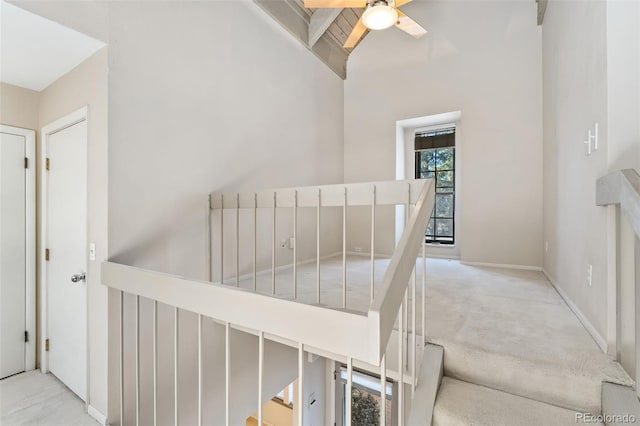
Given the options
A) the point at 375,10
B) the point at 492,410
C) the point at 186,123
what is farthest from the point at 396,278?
the point at 375,10

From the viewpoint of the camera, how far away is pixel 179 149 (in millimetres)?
2295

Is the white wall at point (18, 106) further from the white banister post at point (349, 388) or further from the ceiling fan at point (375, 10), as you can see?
the white banister post at point (349, 388)

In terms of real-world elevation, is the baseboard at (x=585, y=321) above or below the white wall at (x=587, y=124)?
below

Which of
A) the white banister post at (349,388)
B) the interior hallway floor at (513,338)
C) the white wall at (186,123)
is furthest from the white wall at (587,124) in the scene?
the white wall at (186,123)

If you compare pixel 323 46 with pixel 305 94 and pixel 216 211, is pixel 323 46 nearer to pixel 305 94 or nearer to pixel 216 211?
pixel 305 94

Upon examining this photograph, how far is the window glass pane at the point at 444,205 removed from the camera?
4.27m

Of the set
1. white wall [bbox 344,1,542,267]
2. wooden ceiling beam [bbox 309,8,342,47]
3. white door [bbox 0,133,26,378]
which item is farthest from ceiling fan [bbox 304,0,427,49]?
white door [bbox 0,133,26,378]

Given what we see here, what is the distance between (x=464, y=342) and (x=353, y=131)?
3.75 meters

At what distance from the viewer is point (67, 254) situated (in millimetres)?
2152

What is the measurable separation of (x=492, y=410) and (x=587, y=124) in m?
1.64

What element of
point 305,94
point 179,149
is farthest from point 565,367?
point 305,94

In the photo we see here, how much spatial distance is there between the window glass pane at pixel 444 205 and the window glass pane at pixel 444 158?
427mm

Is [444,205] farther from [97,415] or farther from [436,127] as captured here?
[97,415]

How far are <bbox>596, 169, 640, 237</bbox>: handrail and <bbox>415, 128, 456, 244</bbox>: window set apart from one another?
2.83 meters
